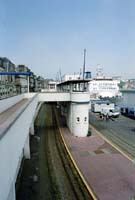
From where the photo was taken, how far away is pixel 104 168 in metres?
15.9

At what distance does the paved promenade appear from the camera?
40.9 feet

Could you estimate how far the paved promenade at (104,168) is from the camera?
12454 millimetres

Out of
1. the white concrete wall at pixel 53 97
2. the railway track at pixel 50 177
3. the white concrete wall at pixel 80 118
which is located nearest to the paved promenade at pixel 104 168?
the railway track at pixel 50 177

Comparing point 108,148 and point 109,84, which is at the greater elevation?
point 109,84

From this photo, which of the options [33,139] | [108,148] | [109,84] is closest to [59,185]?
[108,148]

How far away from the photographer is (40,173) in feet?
51.8

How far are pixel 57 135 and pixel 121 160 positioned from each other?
11547mm

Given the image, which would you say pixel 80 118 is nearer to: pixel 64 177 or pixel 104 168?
pixel 104 168

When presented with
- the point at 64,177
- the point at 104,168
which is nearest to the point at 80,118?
the point at 104,168

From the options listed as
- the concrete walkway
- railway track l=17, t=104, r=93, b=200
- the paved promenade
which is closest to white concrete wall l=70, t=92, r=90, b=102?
the paved promenade

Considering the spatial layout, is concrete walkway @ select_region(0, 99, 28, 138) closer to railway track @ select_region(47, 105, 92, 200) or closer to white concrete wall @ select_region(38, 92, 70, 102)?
railway track @ select_region(47, 105, 92, 200)

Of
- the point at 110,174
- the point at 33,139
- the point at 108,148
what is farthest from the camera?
the point at 33,139

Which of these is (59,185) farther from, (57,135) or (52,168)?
(57,135)

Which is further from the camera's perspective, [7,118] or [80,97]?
[80,97]
